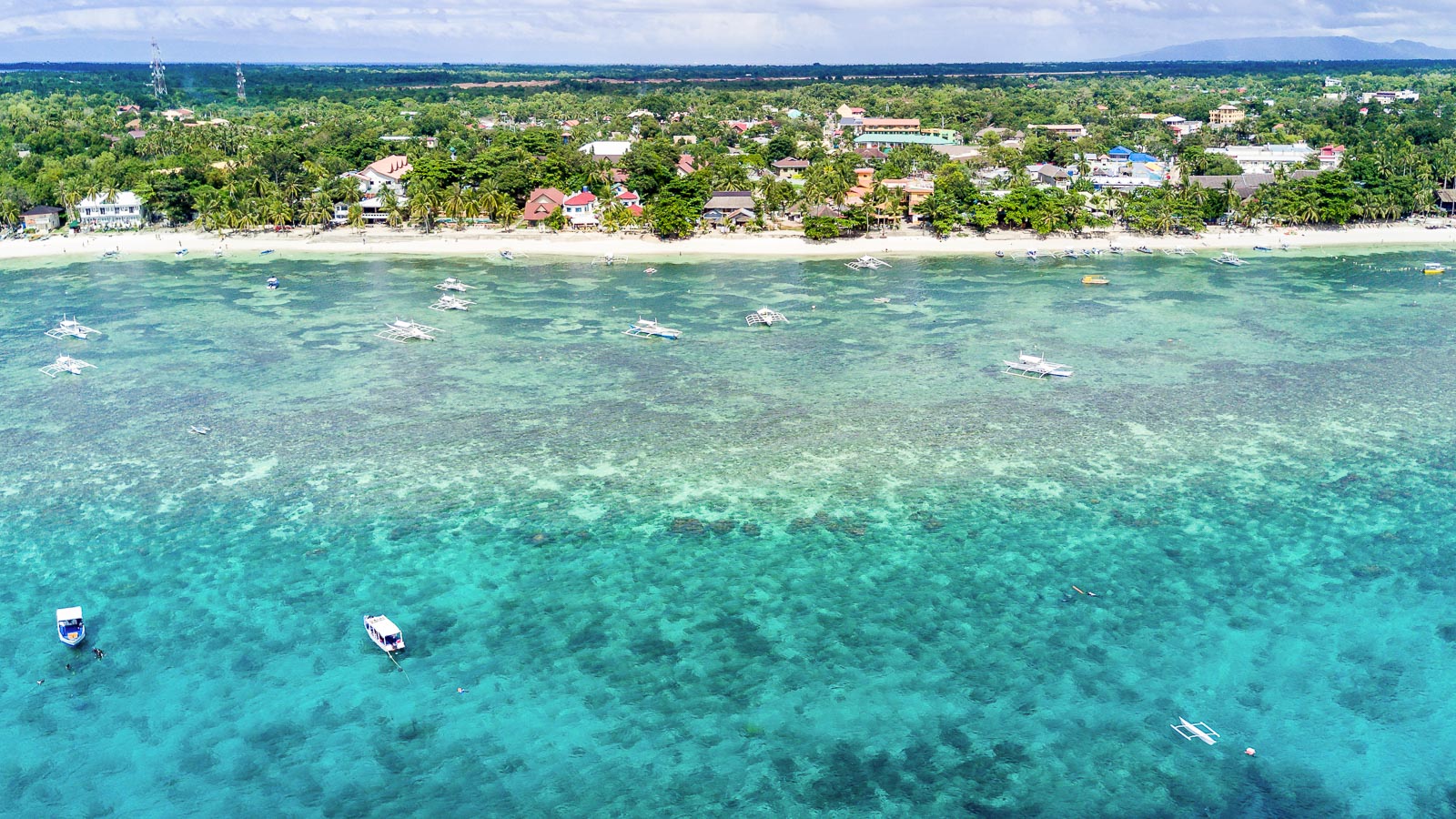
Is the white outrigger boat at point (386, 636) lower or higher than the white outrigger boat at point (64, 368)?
lower

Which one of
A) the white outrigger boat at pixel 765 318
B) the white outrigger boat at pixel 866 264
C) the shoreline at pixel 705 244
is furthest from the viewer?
the shoreline at pixel 705 244

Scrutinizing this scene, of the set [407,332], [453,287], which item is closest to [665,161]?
[453,287]

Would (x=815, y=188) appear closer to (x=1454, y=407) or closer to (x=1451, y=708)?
(x=1454, y=407)

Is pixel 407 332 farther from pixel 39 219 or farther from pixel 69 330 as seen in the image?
pixel 39 219

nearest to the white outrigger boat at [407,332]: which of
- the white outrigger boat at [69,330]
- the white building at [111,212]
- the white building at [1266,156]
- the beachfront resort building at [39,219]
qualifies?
the white outrigger boat at [69,330]

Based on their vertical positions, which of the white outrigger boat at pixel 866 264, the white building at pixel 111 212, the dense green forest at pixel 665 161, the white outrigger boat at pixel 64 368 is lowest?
the white outrigger boat at pixel 64 368

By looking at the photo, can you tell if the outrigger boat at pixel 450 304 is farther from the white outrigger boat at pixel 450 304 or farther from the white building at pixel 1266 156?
the white building at pixel 1266 156

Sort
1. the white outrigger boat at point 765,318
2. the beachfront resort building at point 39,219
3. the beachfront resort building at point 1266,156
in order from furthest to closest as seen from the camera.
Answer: the beachfront resort building at point 1266,156 < the beachfront resort building at point 39,219 < the white outrigger boat at point 765,318

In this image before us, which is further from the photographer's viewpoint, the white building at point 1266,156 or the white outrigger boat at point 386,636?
the white building at point 1266,156
